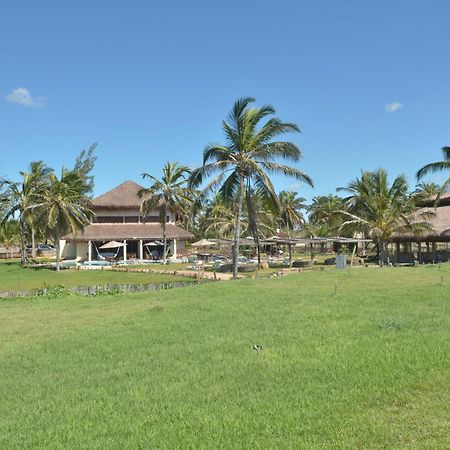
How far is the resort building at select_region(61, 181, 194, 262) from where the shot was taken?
44812mm

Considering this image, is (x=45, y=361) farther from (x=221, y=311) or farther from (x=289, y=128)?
(x=289, y=128)

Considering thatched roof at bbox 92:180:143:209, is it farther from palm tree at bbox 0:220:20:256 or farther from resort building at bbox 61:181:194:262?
palm tree at bbox 0:220:20:256

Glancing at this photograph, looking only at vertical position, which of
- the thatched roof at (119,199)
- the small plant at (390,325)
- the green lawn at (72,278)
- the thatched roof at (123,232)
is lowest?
the small plant at (390,325)

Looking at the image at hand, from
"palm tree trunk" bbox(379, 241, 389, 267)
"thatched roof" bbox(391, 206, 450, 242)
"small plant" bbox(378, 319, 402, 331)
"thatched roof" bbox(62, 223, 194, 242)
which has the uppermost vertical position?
"thatched roof" bbox(62, 223, 194, 242)

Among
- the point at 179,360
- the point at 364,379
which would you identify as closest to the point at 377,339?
the point at 364,379

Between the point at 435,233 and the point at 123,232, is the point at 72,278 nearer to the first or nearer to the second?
the point at 123,232

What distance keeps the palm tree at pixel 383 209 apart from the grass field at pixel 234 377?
57.8 ft

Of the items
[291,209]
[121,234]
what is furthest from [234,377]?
[291,209]

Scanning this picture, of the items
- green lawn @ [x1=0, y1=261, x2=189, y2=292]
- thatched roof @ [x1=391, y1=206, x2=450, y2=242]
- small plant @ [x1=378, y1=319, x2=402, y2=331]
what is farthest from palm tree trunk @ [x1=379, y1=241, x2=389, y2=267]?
small plant @ [x1=378, y1=319, x2=402, y2=331]

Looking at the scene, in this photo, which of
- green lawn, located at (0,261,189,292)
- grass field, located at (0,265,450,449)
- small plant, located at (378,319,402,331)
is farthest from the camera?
green lawn, located at (0,261,189,292)

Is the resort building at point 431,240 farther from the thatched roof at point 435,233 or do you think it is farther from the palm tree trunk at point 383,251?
the palm tree trunk at point 383,251

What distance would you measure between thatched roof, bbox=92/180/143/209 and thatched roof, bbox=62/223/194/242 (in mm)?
1747

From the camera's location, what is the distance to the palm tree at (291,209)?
182 ft

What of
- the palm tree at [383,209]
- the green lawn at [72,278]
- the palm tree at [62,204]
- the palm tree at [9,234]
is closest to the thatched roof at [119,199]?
the palm tree at [62,204]
